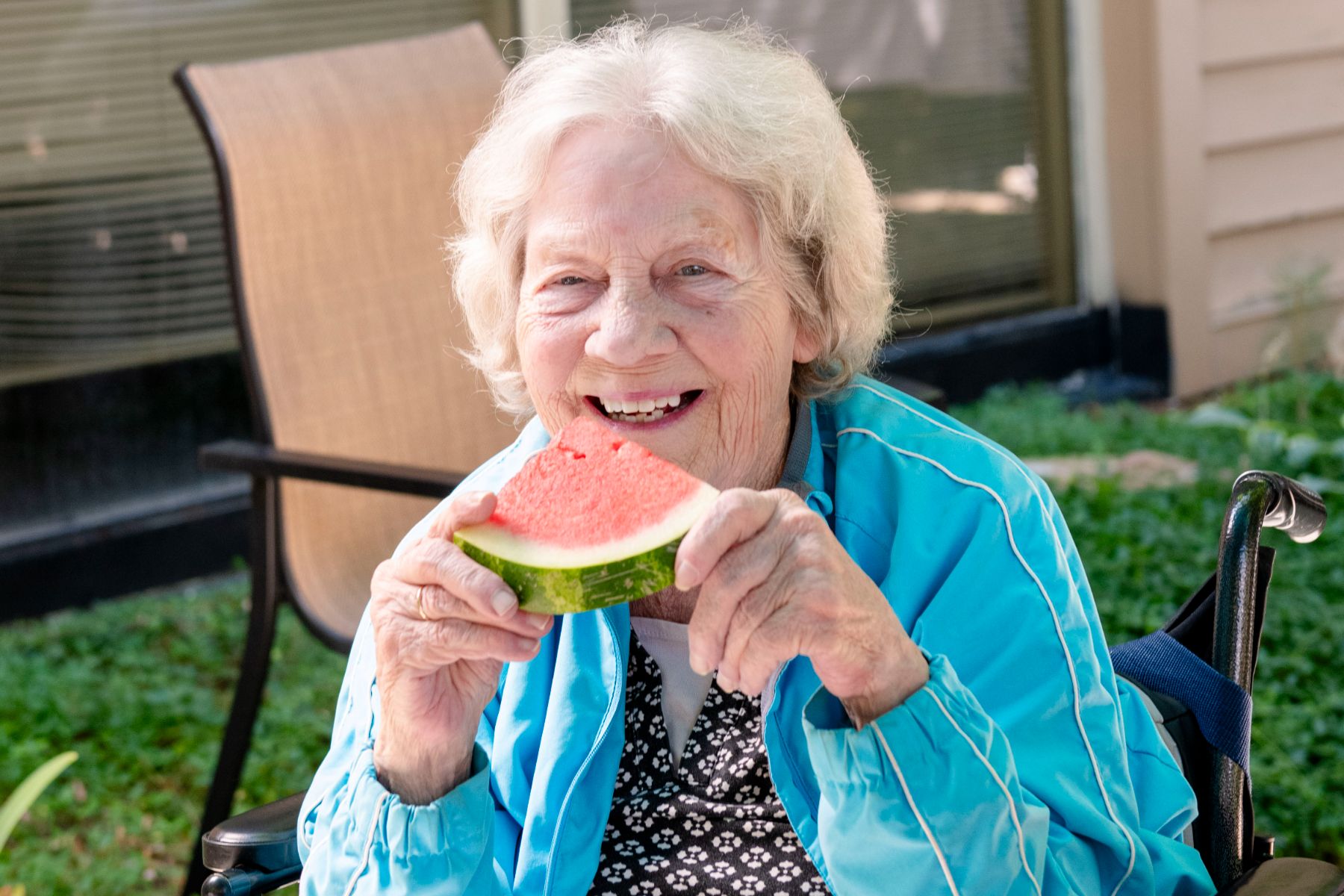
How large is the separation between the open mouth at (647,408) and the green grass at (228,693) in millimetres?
2076

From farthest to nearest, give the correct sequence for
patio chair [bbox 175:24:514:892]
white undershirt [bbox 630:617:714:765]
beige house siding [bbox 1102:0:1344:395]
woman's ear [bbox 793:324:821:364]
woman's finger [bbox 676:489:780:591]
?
beige house siding [bbox 1102:0:1344:395], patio chair [bbox 175:24:514:892], woman's ear [bbox 793:324:821:364], white undershirt [bbox 630:617:714:765], woman's finger [bbox 676:489:780:591]

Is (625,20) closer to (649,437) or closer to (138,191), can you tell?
(649,437)

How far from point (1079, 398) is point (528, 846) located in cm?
545

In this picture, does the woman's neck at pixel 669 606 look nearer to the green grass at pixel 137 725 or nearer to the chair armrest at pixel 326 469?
the chair armrest at pixel 326 469

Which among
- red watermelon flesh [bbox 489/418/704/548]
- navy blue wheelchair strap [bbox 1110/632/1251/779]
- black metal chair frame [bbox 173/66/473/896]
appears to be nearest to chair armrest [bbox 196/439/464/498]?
black metal chair frame [bbox 173/66/473/896]

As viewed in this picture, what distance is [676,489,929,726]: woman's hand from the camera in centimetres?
138

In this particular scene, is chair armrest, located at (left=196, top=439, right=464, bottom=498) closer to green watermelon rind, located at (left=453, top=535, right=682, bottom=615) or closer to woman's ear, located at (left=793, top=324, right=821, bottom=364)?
woman's ear, located at (left=793, top=324, right=821, bottom=364)

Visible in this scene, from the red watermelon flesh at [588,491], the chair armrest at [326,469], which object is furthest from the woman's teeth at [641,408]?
the chair armrest at [326,469]

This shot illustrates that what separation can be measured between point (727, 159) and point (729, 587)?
65cm

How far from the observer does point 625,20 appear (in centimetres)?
224

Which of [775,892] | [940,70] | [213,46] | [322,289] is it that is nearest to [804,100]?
[775,892]

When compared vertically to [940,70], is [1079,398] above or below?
below

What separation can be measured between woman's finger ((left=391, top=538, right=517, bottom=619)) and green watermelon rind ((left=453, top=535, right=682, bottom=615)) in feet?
0.07

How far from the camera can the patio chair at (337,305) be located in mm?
3266
